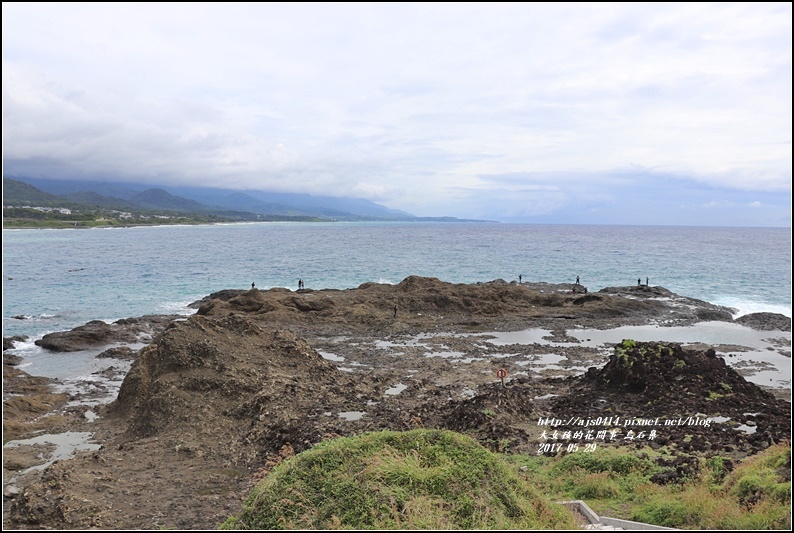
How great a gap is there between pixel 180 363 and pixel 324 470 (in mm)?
13600

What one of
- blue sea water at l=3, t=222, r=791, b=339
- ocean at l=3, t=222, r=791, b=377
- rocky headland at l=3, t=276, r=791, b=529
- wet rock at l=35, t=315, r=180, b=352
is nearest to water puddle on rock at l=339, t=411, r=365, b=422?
rocky headland at l=3, t=276, r=791, b=529

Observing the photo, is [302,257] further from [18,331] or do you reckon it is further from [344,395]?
[344,395]

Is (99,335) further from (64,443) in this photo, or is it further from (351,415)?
(351,415)

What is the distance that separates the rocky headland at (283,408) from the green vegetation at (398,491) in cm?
454

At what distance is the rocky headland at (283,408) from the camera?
Result: 12727 mm

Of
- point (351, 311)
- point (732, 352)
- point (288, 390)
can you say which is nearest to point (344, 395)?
point (288, 390)

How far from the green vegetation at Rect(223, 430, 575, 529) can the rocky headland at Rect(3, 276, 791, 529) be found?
4536 mm

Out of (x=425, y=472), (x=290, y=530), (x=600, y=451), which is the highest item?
(x=425, y=472)

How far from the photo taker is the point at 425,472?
827 cm

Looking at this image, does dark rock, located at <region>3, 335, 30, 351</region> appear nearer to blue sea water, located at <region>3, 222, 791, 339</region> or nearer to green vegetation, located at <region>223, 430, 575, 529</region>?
blue sea water, located at <region>3, 222, 791, 339</region>

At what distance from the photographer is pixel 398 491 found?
7.87 metres

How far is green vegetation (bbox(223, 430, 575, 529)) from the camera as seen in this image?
757 centimetres

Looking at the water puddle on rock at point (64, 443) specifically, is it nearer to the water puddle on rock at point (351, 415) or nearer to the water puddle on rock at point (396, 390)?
the water puddle on rock at point (351, 415)

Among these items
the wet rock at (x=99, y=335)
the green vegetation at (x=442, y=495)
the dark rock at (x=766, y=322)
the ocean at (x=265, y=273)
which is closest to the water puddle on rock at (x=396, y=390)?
the green vegetation at (x=442, y=495)
